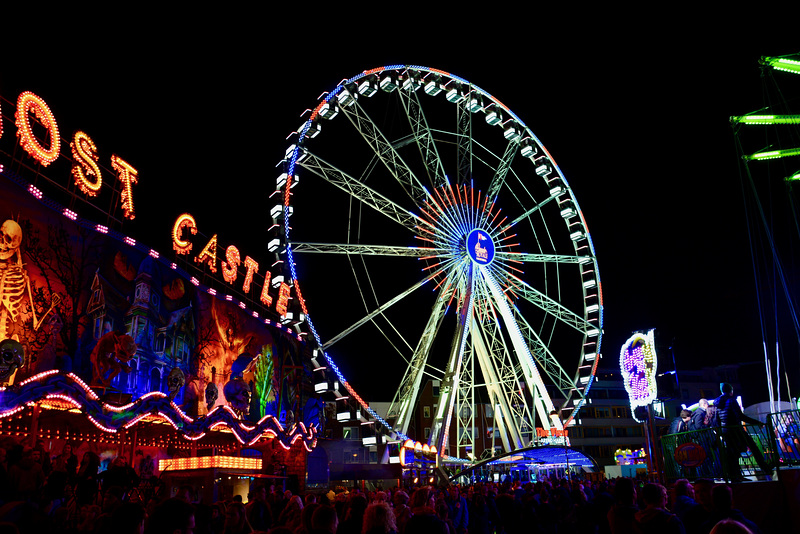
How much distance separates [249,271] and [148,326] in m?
9.21

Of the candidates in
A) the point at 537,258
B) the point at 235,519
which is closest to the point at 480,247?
the point at 537,258

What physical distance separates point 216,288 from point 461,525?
20.1 meters

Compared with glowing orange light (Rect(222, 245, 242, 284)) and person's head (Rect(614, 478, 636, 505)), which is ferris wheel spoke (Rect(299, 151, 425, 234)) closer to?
glowing orange light (Rect(222, 245, 242, 284))

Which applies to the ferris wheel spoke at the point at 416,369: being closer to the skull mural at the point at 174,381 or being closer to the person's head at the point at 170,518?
the skull mural at the point at 174,381

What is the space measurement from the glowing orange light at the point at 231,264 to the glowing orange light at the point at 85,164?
26.4ft

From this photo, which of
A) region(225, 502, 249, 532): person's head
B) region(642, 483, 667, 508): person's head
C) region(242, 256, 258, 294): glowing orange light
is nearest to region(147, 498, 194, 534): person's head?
region(642, 483, 667, 508): person's head

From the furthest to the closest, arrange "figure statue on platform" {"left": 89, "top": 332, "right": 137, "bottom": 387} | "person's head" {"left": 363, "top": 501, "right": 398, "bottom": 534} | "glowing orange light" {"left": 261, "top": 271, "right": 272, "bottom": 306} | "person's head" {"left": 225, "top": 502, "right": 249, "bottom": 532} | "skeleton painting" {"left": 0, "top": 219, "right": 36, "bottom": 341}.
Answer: "glowing orange light" {"left": 261, "top": 271, "right": 272, "bottom": 306} → "figure statue on platform" {"left": 89, "top": 332, "right": 137, "bottom": 387} → "skeleton painting" {"left": 0, "top": 219, "right": 36, "bottom": 341} → "person's head" {"left": 225, "top": 502, "right": 249, "bottom": 532} → "person's head" {"left": 363, "top": 501, "right": 398, "bottom": 534}

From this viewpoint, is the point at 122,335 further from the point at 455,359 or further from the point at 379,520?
the point at 379,520

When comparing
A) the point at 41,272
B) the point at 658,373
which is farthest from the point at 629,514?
the point at 41,272

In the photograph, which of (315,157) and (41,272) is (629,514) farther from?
(315,157)

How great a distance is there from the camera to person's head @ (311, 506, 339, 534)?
4447 millimetres

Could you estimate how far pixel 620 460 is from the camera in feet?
179

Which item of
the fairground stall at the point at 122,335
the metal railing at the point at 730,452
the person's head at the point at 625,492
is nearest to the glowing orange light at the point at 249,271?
the fairground stall at the point at 122,335

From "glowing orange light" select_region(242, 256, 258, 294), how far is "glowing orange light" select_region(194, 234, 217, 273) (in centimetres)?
240
